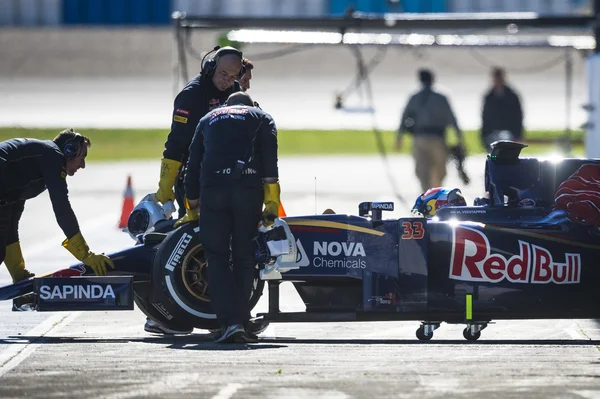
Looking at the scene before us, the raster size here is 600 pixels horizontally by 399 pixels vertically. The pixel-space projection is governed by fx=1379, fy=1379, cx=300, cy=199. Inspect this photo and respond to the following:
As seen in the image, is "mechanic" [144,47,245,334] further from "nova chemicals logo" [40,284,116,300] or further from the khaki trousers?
the khaki trousers

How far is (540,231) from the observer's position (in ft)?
29.0

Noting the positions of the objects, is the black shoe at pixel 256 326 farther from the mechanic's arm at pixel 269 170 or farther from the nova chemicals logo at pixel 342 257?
the mechanic's arm at pixel 269 170

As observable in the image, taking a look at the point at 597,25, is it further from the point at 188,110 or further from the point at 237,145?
the point at 237,145

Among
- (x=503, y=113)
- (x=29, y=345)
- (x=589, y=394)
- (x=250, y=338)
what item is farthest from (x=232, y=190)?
(x=503, y=113)

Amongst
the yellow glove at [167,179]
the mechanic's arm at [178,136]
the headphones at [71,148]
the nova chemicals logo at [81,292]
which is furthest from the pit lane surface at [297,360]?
the headphones at [71,148]

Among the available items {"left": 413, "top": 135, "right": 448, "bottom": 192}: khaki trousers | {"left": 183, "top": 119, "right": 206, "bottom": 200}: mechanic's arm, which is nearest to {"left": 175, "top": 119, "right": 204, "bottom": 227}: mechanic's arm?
{"left": 183, "top": 119, "right": 206, "bottom": 200}: mechanic's arm

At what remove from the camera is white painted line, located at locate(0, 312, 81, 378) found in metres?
7.78

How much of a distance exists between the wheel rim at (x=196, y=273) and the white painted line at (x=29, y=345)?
1.02m

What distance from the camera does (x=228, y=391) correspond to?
6770 mm

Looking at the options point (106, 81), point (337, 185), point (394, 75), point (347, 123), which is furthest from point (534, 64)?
point (337, 185)

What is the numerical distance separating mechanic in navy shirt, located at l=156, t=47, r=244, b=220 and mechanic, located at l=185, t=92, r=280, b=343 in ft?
2.73

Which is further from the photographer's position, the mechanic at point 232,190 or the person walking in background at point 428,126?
the person walking in background at point 428,126

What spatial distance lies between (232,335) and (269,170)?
41.1 inches

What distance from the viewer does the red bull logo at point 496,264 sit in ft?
28.5
